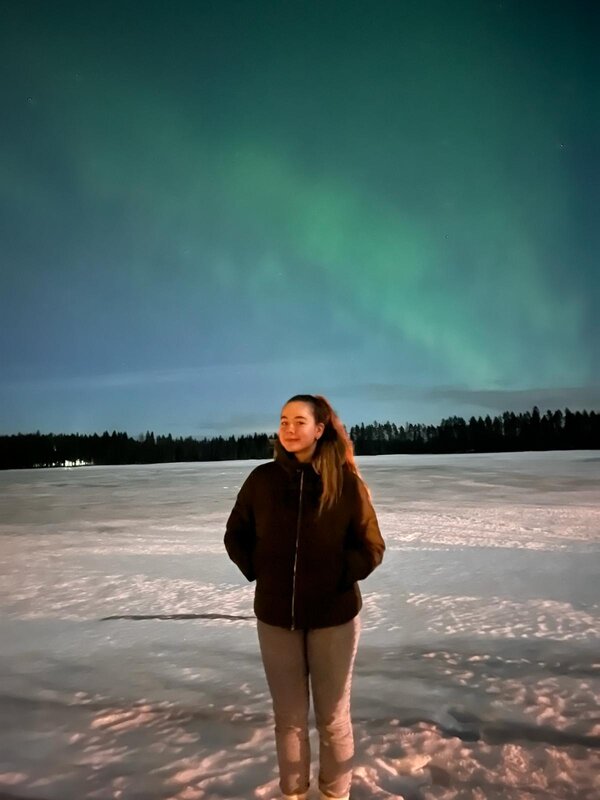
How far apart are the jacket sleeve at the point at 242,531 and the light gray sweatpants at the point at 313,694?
0.70 feet

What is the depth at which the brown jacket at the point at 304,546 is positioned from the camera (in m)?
2.07

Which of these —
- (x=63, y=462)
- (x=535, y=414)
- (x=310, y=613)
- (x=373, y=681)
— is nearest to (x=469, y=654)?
(x=373, y=681)

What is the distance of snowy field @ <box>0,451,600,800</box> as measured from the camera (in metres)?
2.52

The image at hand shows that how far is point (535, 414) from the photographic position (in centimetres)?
7706

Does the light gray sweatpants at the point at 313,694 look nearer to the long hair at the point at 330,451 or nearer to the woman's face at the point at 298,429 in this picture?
the long hair at the point at 330,451

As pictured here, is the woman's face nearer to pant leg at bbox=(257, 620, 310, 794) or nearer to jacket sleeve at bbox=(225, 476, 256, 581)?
jacket sleeve at bbox=(225, 476, 256, 581)

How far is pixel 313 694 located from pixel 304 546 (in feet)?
1.68

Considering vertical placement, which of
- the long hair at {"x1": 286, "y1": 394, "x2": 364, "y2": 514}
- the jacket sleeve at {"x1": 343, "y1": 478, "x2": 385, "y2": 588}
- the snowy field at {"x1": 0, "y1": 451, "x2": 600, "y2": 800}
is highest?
the long hair at {"x1": 286, "y1": 394, "x2": 364, "y2": 514}

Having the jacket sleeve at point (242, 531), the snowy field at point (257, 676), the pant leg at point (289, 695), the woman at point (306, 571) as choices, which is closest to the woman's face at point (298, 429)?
the woman at point (306, 571)

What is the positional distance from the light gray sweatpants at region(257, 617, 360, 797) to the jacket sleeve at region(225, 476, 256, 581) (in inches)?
8.4

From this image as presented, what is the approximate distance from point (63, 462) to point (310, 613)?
72.1 metres

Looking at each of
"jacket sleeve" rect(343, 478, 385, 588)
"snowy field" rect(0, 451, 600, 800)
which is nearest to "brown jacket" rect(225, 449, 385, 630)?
"jacket sleeve" rect(343, 478, 385, 588)

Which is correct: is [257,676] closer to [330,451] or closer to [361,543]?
[361,543]

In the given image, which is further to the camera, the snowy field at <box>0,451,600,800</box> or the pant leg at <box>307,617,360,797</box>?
the snowy field at <box>0,451,600,800</box>
